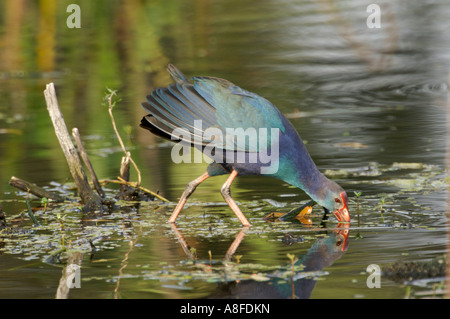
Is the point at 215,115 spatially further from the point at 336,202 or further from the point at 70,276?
the point at 70,276

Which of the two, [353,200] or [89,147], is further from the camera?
[89,147]

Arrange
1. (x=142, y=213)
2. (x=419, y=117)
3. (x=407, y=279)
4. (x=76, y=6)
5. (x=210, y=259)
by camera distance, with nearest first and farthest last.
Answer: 1. (x=407, y=279)
2. (x=210, y=259)
3. (x=142, y=213)
4. (x=419, y=117)
5. (x=76, y=6)

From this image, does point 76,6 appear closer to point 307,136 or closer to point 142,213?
point 307,136

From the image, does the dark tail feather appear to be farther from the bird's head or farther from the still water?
the bird's head

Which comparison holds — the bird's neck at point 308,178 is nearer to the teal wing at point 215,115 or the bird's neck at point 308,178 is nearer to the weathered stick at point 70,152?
the teal wing at point 215,115

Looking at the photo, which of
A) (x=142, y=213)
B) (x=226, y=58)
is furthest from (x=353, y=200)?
(x=226, y=58)

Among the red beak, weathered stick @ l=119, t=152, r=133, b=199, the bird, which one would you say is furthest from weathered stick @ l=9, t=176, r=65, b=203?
the red beak

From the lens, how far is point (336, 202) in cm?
637

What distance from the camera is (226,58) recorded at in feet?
48.4

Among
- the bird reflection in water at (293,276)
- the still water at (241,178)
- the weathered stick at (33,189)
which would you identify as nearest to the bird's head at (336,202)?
the still water at (241,178)

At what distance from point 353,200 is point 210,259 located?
2060mm

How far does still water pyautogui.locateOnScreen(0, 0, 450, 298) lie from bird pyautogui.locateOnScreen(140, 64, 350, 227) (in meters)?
0.30
